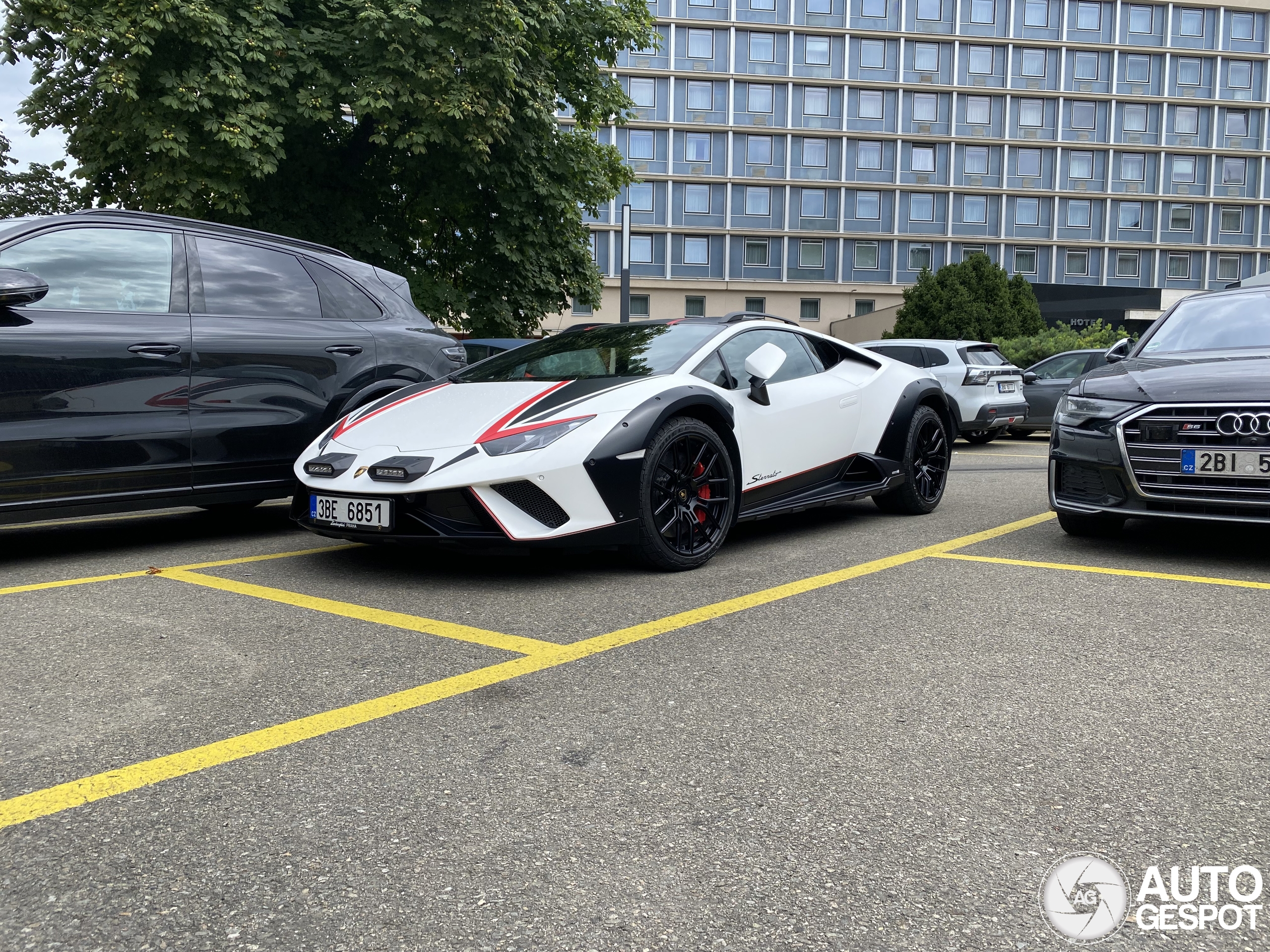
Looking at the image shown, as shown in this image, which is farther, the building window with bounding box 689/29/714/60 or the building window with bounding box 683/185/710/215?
the building window with bounding box 683/185/710/215

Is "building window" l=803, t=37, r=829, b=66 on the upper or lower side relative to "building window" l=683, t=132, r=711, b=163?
upper

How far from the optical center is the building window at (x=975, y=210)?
2195 inches

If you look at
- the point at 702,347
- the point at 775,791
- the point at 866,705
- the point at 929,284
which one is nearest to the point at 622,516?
the point at 702,347

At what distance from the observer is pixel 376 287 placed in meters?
6.85

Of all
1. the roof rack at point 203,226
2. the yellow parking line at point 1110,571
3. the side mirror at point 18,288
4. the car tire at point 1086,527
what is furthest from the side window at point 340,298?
the car tire at point 1086,527

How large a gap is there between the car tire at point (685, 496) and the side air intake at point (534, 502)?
438 mm

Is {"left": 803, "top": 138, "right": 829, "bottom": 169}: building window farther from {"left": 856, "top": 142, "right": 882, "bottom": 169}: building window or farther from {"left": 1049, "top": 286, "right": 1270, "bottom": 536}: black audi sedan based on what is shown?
{"left": 1049, "top": 286, "right": 1270, "bottom": 536}: black audi sedan

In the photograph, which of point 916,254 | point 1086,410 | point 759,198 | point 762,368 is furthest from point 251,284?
point 916,254

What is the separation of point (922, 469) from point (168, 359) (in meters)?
4.54

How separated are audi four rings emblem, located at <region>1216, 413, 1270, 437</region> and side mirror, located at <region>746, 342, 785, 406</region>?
6.80 feet

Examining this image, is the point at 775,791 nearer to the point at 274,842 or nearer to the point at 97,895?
the point at 274,842

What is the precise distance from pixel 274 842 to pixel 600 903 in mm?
721

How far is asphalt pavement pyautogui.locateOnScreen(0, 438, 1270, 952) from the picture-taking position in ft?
6.56

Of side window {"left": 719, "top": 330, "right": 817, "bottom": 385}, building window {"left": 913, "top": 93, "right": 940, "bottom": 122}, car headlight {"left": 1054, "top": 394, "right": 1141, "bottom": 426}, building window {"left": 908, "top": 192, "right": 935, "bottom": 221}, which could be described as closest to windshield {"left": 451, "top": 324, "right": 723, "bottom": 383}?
side window {"left": 719, "top": 330, "right": 817, "bottom": 385}
